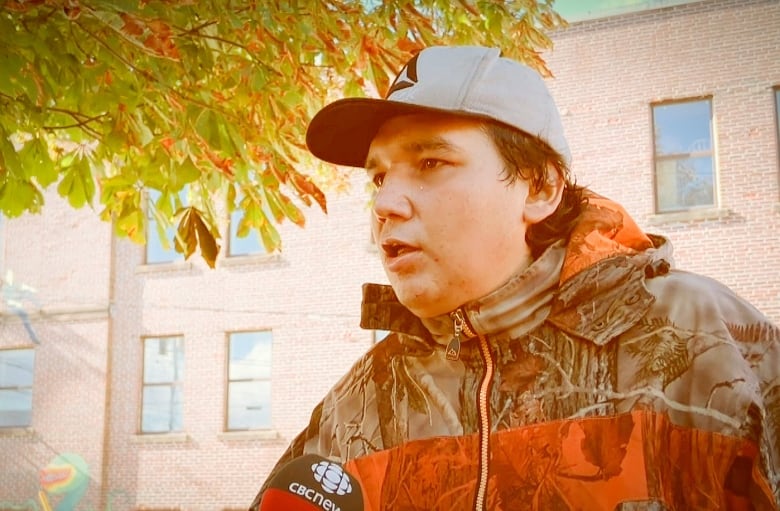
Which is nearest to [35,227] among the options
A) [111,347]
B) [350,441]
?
[111,347]

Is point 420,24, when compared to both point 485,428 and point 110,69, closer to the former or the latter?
point 110,69

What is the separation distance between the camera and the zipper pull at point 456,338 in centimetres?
134

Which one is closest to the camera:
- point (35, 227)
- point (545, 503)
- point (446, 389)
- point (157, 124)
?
point (545, 503)

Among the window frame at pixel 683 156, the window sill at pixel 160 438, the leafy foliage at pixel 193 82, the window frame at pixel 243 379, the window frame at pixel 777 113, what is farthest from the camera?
the window sill at pixel 160 438

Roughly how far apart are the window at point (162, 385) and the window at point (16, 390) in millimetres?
1243

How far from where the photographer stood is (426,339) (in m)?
1.44

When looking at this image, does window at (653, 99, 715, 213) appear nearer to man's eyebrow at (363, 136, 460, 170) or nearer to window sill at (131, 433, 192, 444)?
window sill at (131, 433, 192, 444)

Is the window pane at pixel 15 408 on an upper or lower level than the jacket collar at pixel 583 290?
lower

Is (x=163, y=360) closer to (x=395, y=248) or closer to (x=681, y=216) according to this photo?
(x=681, y=216)

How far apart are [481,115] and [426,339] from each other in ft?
1.12

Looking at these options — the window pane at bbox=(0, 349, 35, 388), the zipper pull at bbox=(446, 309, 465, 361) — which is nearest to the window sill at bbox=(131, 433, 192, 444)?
the window pane at bbox=(0, 349, 35, 388)

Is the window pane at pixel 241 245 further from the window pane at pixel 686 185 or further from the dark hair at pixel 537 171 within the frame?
the dark hair at pixel 537 171

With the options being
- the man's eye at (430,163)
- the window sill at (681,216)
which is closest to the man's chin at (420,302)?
the man's eye at (430,163)

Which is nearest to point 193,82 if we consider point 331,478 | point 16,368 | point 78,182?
point 78,182
